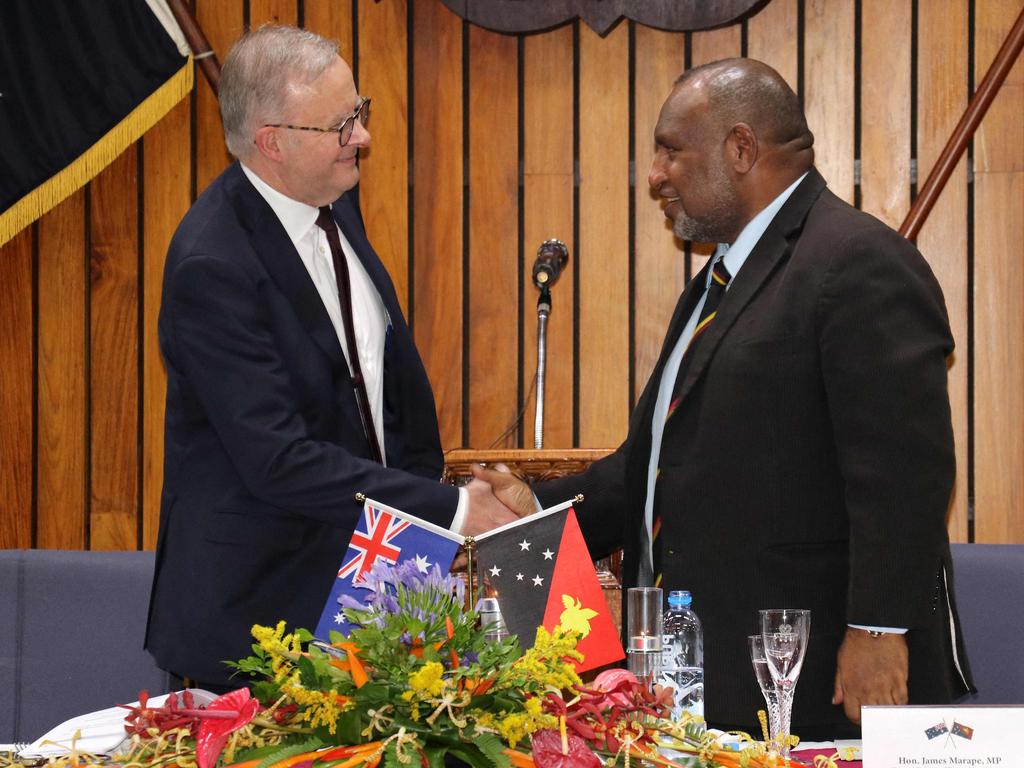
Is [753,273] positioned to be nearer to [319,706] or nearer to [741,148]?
[741,148]

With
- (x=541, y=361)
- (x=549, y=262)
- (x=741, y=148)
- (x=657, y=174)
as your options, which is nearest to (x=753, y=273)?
(x=741, y=148)

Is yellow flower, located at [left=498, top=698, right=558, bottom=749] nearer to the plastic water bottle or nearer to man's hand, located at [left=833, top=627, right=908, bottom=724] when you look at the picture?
the plastic water bottle

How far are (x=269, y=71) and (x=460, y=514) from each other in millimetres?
1118

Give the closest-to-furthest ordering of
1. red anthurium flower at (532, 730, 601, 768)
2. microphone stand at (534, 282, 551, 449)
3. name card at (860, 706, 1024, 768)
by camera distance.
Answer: red anthurium flower at (532, 730, 601, 768) < name card at (860, 706, 1024, 768) < microphone stand at (534, 282, 551, 449)

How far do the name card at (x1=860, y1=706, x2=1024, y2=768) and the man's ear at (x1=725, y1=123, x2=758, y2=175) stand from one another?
160 cm

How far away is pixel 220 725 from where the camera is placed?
1.29 meters

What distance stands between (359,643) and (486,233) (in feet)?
11.9

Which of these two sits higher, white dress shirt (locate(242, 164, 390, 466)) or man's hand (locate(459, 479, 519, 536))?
white dress shirt (locate(242, 164, 390, 466))

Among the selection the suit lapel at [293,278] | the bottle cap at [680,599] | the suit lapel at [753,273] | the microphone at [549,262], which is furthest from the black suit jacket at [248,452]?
the microphone at [549,262]

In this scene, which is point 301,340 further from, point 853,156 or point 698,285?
point 853,156

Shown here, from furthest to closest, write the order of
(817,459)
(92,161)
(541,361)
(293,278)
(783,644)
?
(92,161), (541,361), (293,278), (817,459), (783,644)

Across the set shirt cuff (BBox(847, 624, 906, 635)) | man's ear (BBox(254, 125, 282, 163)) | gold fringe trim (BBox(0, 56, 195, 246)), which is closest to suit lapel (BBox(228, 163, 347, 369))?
man's ear (BBox(254, 125, 282, 163))

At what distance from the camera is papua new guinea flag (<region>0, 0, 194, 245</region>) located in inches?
183

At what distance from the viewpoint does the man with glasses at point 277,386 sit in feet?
8.68
